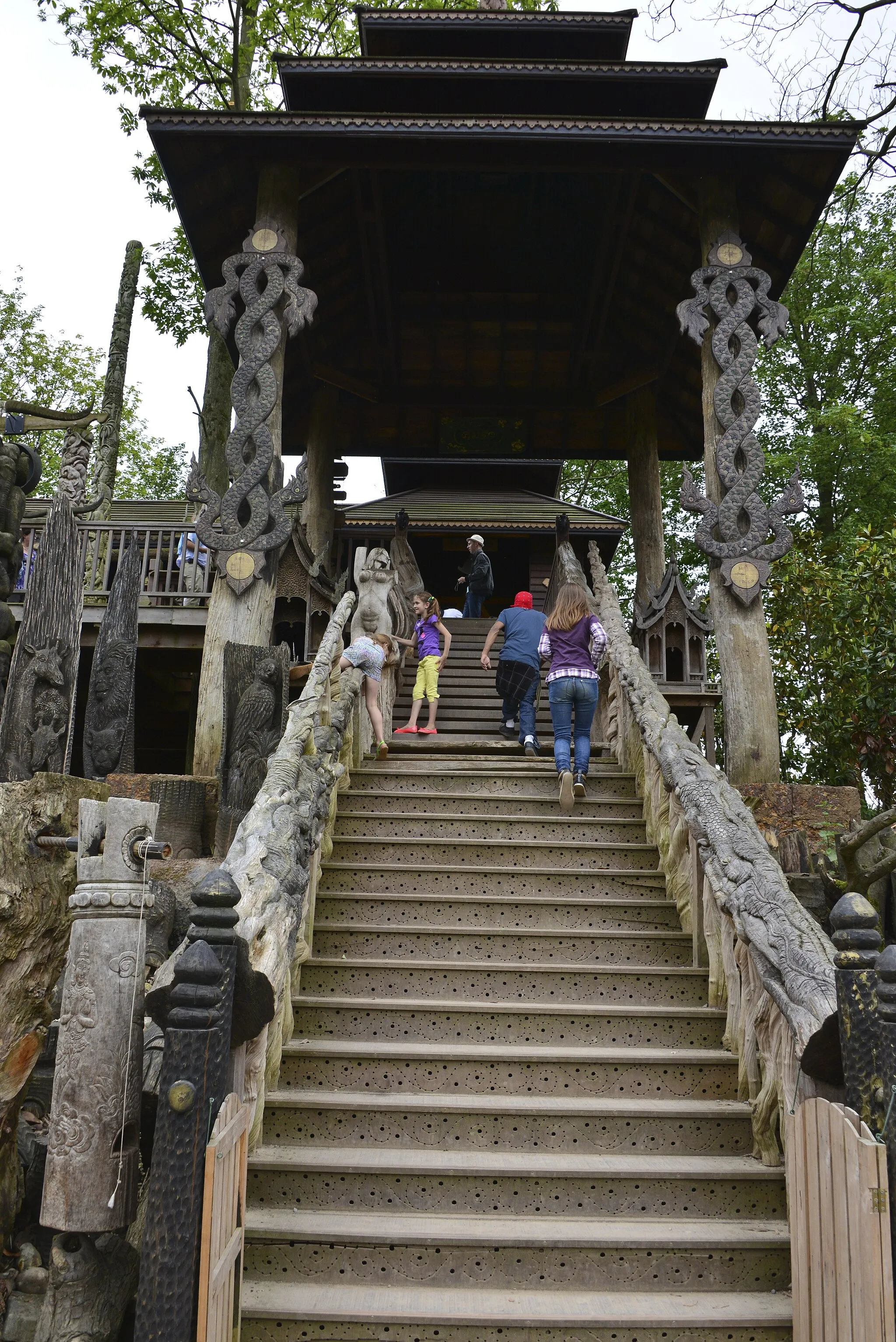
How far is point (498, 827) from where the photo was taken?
21.5 ft

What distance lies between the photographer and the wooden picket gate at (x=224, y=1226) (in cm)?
302

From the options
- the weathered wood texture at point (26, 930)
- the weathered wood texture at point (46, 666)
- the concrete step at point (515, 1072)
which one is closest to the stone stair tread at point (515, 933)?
the concrete step at point (515, 1072)

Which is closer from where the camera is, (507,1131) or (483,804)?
(507,1131)

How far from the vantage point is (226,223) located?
10.9 meters

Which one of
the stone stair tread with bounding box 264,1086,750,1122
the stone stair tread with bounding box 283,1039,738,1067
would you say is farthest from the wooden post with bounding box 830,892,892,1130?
the stone stair tread with bounding box 283,1039,738,1067

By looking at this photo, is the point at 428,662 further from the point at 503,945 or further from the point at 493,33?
the point at 493,33

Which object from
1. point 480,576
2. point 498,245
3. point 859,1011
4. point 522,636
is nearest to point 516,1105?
point 859,1011

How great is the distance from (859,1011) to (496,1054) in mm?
1850

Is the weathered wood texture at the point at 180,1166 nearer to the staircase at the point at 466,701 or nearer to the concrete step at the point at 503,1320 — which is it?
the concrete step at the point at 503,1320

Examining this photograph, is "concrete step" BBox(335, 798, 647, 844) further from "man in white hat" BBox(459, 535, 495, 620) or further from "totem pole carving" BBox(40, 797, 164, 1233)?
"man in white hat" BBox(459, 535, 495, 620)

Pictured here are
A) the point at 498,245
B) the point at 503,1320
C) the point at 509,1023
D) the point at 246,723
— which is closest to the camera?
the point at 503,1320

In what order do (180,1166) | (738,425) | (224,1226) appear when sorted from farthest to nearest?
(738,425) → (224,1226) → (180,1166)

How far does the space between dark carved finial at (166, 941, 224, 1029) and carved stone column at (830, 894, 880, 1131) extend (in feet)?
6.50

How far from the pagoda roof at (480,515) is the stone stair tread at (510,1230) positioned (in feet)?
38.8
